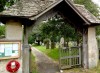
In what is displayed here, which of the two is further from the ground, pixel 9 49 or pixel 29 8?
pixel 29 8

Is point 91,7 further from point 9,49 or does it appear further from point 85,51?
point 9,49

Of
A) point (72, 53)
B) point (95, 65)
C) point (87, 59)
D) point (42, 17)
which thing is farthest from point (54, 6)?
point (95, 65)

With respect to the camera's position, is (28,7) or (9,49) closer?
(9,49)

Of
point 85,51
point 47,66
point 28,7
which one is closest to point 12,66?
point 28,7

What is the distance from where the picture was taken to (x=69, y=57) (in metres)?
11.3

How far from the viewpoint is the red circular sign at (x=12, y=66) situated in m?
7.29

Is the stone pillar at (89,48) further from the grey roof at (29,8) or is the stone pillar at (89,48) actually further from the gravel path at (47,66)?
the gravel path at (47,66)

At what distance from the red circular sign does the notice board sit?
323mm

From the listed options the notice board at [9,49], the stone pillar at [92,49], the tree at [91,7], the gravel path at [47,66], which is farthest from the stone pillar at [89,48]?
the tree at [91,7]

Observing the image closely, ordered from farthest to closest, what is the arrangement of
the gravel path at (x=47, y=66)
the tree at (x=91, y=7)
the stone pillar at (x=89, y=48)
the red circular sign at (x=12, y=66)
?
the tree at (x=91, y=7) < the stone pillar at (x=89, y=48) < the gravel path at (x=47, y=66) < the red circular sign at (x=12, y=66)

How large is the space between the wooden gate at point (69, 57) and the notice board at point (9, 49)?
12.3 ft

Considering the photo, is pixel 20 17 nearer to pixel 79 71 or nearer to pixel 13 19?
pixel 13 19

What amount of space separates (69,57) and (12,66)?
494 cm

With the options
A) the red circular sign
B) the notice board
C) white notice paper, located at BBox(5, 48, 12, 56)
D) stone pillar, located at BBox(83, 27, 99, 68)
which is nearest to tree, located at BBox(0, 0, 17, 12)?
stone pillar, located at BBox(83, 27, 99, 68)
